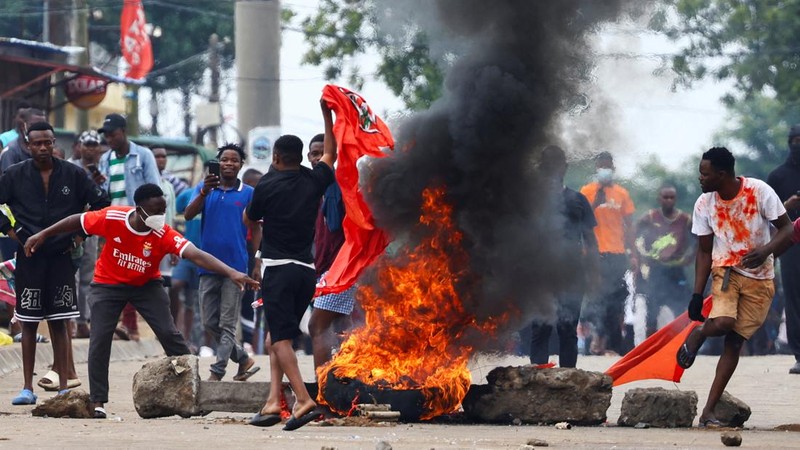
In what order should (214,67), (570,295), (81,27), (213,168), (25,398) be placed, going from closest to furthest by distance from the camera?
(25,398) < (570,295) < (213,168) < (81,27) < (214,67)

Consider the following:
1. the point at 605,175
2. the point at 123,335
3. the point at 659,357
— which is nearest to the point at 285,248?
the point at 659,357

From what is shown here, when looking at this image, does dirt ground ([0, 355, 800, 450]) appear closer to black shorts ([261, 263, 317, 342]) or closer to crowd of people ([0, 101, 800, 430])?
crowd of people ([0, 101, 800, 430])

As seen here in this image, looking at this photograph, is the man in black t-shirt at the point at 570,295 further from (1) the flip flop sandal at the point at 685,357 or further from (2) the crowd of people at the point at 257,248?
(1) the flip flop sandal at the point at 685,357

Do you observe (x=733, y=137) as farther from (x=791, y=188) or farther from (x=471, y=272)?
(x=471, y=272)

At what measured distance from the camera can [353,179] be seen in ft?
33.4

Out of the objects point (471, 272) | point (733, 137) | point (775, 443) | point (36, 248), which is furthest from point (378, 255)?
point (733, 137)

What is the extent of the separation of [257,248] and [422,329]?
137 inches

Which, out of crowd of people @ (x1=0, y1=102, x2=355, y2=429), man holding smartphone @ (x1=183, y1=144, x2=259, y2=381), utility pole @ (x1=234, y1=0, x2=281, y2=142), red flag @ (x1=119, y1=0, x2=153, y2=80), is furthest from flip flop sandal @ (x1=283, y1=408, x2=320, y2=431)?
red flag @ (x1=119, y1=0, x2=153, y2=80)

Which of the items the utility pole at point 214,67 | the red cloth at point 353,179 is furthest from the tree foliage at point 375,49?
the utility pole at point 214,67

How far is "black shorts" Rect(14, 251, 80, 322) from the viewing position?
1080 centimetres

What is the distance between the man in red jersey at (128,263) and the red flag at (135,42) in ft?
71.7

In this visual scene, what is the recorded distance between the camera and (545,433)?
9008 millimetres

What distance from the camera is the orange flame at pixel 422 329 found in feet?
31.3

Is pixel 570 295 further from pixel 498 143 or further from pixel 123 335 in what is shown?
pixel 123 335
